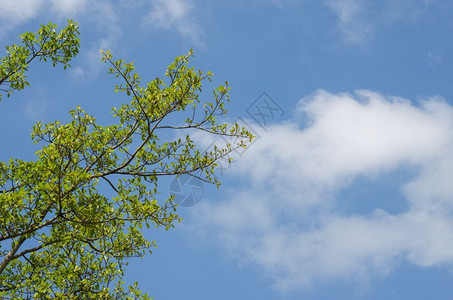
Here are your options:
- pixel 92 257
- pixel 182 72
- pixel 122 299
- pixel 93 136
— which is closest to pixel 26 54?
pixel 93 136

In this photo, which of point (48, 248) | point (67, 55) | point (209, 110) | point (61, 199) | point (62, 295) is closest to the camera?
point (61, 199)

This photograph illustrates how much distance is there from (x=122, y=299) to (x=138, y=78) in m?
4.99

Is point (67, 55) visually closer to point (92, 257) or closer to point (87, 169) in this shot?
point (87, 169)

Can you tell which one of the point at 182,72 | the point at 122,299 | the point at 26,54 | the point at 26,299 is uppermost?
the point at 26,54

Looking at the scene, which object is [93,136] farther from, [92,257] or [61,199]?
[92,257]

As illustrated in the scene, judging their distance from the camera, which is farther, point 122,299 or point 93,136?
point 122,299

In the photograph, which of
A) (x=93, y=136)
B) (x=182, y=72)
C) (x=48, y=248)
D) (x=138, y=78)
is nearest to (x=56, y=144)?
(x=93, y=136)

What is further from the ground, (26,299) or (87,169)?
(87,169)

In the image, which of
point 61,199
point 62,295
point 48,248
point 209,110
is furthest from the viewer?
point 48,248

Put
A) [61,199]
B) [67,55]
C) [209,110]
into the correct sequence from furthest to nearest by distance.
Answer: [67,55] < [209,110] < [61,199]

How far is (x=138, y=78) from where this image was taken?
400 inches

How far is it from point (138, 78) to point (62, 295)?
4.78 m

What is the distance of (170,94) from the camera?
9953 mm

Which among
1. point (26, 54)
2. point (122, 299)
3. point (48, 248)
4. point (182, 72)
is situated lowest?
point (122, 299)
